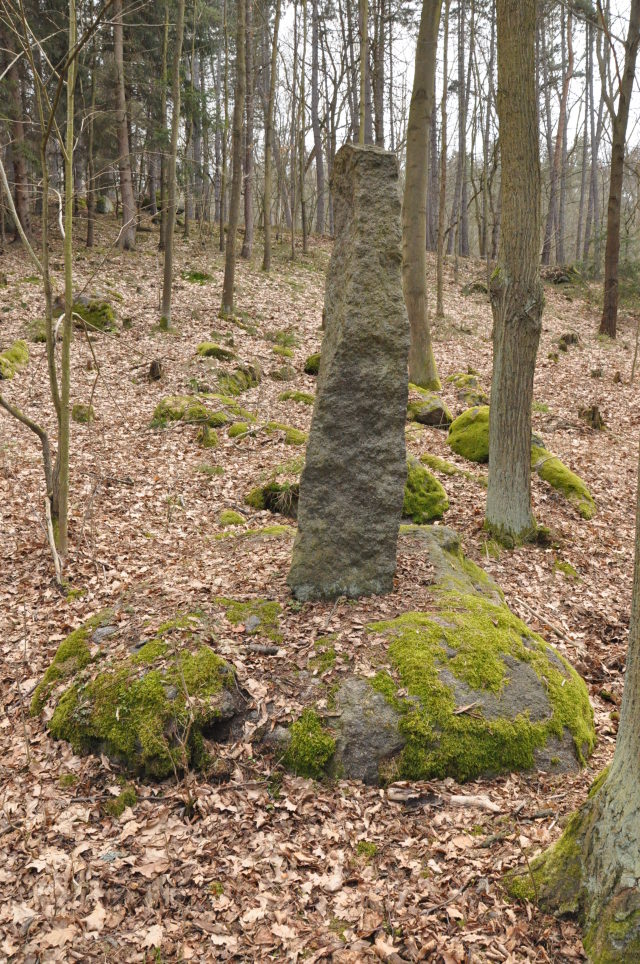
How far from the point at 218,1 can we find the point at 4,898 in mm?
37933

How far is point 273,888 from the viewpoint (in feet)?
10.1

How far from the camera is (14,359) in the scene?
11.7 m

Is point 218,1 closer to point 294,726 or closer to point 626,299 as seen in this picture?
point 626,299

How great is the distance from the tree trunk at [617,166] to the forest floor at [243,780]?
27.8ft

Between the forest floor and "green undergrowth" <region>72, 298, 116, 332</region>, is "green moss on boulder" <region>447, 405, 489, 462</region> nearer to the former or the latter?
the forest floor

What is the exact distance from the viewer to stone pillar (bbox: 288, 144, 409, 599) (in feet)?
15.3

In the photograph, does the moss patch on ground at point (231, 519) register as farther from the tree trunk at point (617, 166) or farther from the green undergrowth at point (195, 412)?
the tree trunk at point (617, 166)

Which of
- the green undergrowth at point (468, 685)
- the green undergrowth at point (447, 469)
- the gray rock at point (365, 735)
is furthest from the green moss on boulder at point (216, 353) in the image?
the gray rock at point (365, 735)

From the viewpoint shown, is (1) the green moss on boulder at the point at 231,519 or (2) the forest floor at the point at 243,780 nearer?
(2) the forest floor at the point at 243,780

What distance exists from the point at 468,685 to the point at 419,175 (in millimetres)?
10066

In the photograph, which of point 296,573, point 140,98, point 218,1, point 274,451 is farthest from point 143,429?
point 218,1

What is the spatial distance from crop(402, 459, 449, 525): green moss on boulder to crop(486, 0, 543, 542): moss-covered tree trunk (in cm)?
62

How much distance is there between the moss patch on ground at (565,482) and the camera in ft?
26.7

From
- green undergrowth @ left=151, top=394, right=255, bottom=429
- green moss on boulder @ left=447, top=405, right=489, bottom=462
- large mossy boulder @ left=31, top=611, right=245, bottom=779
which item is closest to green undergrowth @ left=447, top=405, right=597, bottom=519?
green moss on boulder @ left=447, top=405, right=489, bottom=462
